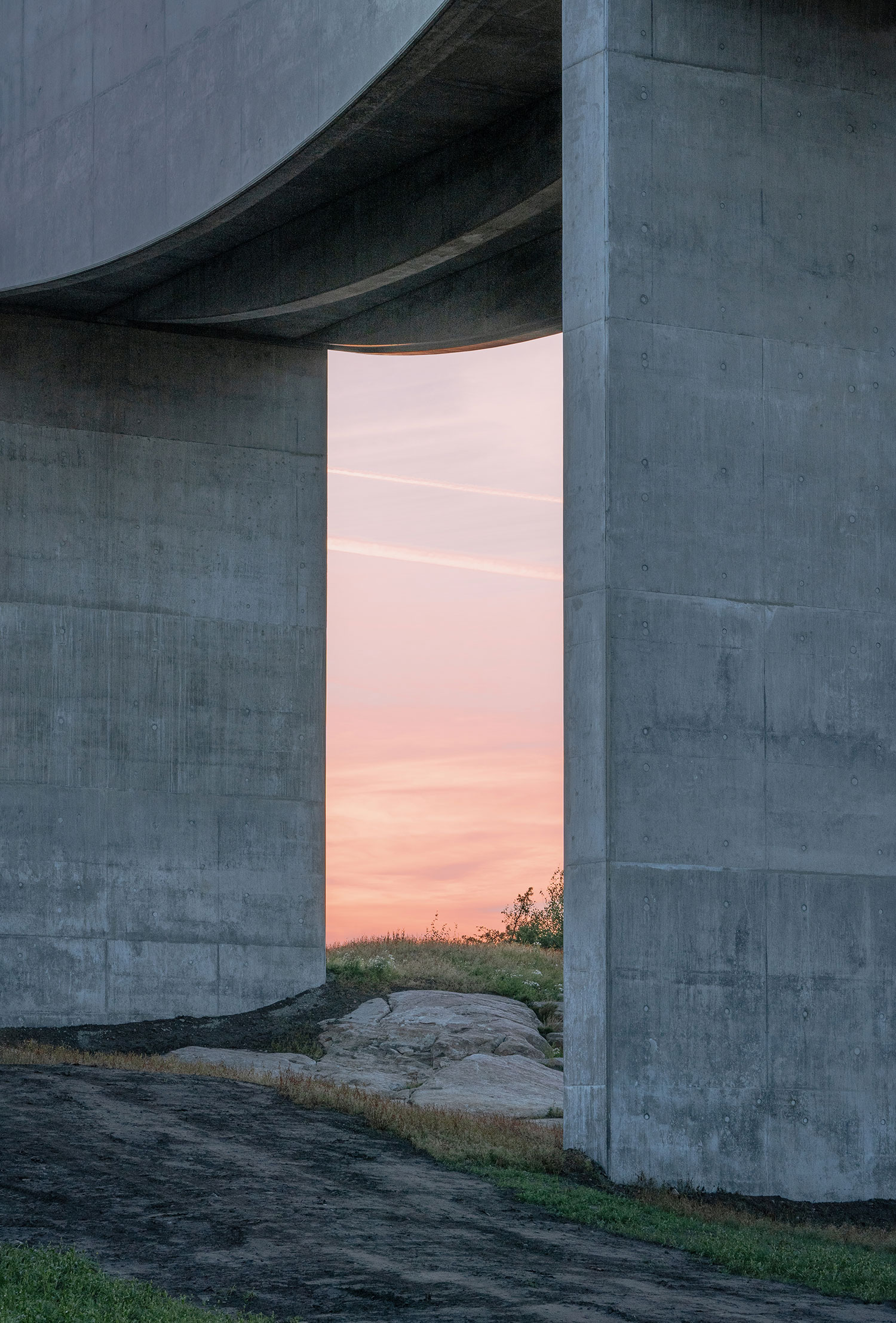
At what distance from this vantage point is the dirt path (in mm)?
11438

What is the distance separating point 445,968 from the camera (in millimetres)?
31656

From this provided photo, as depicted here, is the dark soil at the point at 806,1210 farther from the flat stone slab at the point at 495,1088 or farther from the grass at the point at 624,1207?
the flat stone slab at the point at 495,1088

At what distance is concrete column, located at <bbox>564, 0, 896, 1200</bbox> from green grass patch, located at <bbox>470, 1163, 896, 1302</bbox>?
0.79 metres

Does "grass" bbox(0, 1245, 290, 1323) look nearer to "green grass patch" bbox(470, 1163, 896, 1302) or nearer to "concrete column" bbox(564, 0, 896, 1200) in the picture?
"green grass patch" bbox(470, 1163, 896, 1302)

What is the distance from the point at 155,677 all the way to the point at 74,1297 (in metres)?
18.5

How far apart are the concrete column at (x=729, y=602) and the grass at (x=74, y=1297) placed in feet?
18.8

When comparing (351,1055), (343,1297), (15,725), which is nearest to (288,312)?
(15,725)

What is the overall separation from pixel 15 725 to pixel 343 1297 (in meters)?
18.0

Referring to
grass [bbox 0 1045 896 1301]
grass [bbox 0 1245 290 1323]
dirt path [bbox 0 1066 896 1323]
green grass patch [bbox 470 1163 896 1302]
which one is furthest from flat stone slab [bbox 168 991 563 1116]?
grass [bbox 0 1245 290 1323]

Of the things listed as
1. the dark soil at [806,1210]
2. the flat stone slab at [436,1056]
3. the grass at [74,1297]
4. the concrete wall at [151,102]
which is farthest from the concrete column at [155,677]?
the grass at [74,1297]

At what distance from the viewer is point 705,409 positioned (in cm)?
1714

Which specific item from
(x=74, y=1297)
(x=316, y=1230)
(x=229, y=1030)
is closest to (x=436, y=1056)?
(x=229, y=1030)

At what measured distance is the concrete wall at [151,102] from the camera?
2205cm

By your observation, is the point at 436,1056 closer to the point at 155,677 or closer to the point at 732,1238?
the point at 155,677
